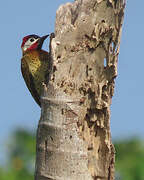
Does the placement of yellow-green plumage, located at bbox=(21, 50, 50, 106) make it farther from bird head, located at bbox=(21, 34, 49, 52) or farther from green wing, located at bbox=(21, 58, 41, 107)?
bird head, located at bbox=(21, 34, 49, 52)

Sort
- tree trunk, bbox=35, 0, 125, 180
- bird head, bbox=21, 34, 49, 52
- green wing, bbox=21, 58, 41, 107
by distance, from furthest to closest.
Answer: bird head, bbox=21, 34, 49, 52 < green wing, bbox=21, 58, 41, 107 < tree trunk, bbox=35, 0, 125, 180

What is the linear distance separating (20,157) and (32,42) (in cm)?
200

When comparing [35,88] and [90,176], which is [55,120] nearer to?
[90,176]

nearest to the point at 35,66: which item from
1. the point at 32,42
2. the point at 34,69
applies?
the point at 34,69

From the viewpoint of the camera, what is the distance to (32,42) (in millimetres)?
7676

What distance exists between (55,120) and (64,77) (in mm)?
421

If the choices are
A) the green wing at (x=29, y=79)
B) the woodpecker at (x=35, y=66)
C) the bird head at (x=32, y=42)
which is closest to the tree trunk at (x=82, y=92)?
the woodpecker at (x=35, y=66)

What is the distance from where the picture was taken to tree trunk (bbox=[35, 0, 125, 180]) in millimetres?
4645

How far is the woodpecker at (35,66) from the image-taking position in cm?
669

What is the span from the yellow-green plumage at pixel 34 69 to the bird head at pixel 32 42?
0.71 feet

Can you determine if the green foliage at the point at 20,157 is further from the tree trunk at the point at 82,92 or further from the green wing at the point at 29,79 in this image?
the tree trunk at the point at 82,92

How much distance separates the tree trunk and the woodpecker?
1.62 meters
